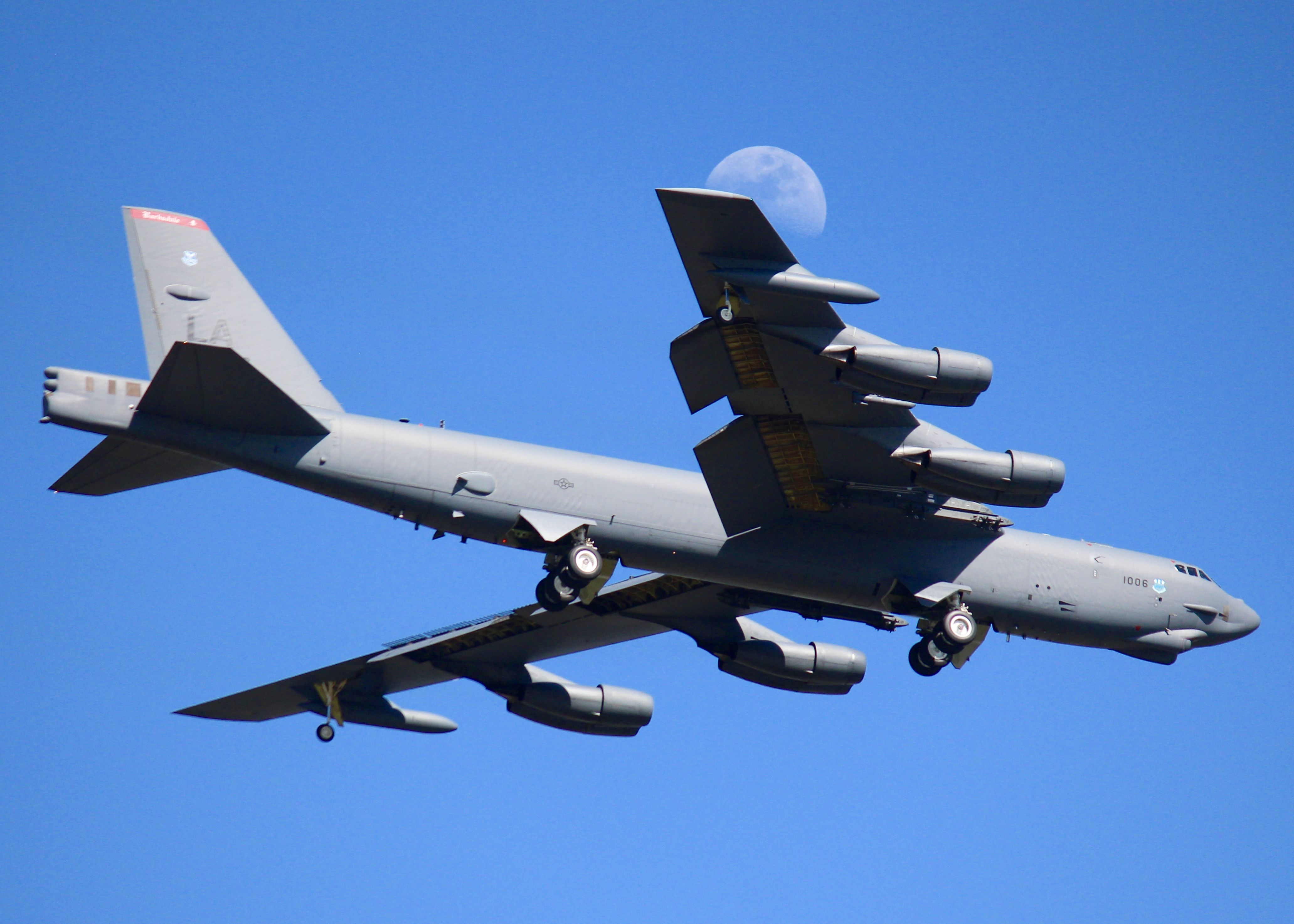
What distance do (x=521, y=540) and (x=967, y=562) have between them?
666 cm

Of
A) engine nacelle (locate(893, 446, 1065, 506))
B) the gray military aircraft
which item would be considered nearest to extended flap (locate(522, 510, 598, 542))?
the gray military aircraft

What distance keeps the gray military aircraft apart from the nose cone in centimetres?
6

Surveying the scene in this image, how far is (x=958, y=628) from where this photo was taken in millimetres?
21125

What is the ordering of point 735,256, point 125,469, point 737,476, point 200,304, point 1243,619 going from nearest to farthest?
point 735,256, point 125,469, point 200,304, point 737,476, point 1243,619


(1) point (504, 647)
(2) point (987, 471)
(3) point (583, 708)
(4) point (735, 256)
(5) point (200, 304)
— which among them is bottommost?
(3) point (583, 708)

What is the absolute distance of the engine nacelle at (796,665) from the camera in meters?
23.5

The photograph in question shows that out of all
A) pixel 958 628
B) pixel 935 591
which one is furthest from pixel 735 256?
pixel 958 628

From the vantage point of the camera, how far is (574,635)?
24844mm

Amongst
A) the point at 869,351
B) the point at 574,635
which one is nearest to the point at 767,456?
the point at 869,351

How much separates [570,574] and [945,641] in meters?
5.75

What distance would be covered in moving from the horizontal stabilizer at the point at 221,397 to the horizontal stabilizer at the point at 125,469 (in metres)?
0.81

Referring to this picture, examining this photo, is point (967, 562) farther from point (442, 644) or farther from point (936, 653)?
point (442, 644)

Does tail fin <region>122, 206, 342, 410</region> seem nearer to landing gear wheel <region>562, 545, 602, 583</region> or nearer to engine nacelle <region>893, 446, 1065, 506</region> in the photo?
landing gear wheel <region>562, 545, 602, 583</region>

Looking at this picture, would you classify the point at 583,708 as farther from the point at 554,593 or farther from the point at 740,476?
the point at 740,476
